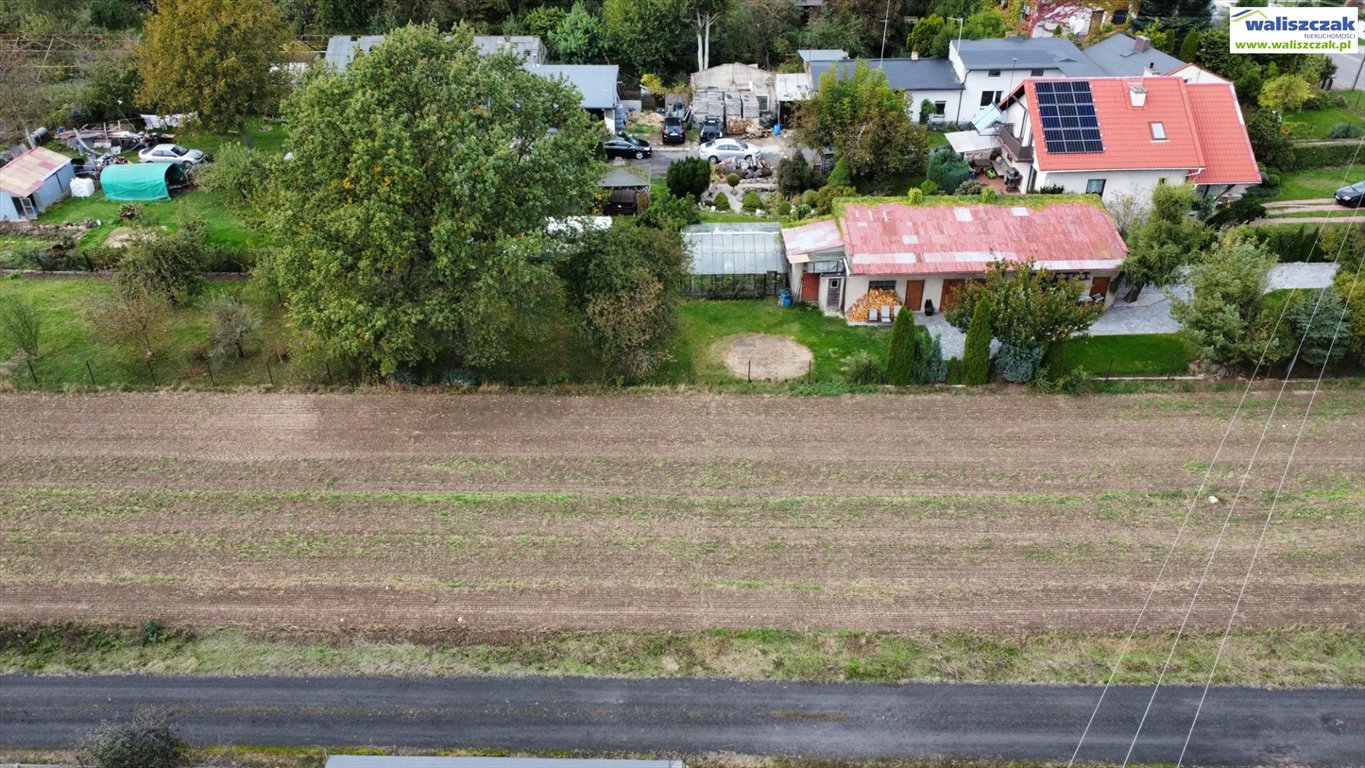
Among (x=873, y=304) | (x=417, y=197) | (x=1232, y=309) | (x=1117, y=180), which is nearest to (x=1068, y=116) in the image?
(x=1117, y=180)

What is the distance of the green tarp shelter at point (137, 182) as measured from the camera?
46.2m

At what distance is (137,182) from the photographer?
4616 centimetres

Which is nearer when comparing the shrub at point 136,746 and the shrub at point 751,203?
the shrub at point 136,746

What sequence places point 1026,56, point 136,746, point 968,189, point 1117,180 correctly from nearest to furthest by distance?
point 136,746 → point 1117,180 → point 968,189 → point 1026,56

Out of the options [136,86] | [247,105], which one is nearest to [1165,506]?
[247,105]

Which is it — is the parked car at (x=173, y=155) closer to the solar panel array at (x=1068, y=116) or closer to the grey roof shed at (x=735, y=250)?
the grey roof shed at (x=735, y=250)

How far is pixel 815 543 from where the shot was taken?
84.9 ft

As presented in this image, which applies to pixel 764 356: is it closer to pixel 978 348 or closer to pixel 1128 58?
pixel 978 348

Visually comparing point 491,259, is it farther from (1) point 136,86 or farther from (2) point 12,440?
(1) point 136,86

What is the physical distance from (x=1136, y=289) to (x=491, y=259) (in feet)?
82.1

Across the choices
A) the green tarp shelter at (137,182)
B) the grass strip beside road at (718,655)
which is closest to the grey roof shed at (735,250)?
the grass strip beside road at (718,655)

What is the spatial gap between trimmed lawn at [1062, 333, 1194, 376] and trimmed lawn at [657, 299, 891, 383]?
6980 millimetres

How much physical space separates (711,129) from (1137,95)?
21.3 m

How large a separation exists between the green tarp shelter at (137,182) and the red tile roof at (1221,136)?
48340mm
